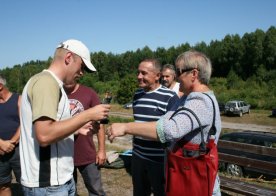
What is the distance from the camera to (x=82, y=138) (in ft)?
14.1

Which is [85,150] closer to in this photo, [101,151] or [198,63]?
[101,151]

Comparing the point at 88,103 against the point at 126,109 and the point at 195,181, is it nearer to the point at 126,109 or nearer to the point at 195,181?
the point at 195,181

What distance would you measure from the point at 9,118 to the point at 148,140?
6.17 ft

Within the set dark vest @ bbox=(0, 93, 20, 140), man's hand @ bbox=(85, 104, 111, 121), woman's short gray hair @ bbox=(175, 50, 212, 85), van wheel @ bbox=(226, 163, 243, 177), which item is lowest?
van wheel @ bbox=(226, 163, 243, 177)

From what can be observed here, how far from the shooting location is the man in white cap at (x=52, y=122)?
2281 millimetres

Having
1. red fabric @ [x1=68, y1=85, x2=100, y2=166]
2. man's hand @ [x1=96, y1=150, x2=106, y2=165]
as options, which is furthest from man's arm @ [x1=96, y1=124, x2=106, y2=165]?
red fabric @ [x1=68, y1=85, x2=100, y2=166]

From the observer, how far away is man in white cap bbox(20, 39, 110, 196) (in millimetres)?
2281

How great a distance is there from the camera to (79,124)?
7.72 feet

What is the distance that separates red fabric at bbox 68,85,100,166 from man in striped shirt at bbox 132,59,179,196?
57 centimetres

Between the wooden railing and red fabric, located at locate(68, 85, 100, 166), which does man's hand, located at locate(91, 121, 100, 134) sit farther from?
the wooden railing

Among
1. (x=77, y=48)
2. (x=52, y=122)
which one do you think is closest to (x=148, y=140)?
(x=77, y=48)

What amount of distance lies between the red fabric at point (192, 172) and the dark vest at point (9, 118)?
263 centimetres

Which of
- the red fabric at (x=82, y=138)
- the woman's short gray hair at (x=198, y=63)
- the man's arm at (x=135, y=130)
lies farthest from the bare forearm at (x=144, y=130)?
the red fabric at (x=82, y=138)

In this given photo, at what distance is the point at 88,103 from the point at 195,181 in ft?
7.30
